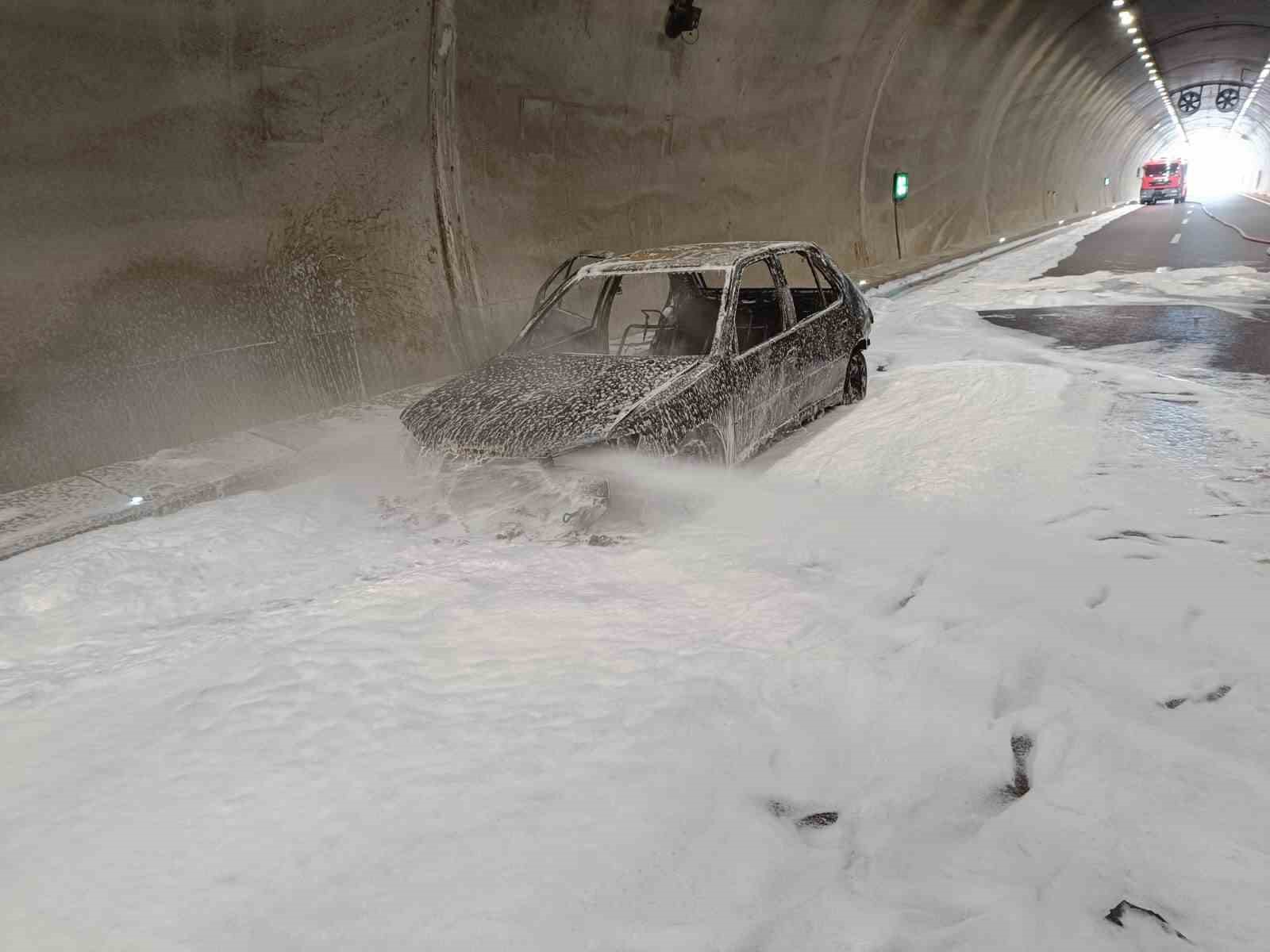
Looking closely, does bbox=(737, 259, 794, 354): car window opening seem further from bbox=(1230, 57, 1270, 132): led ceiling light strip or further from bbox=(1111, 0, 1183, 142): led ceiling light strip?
bbox=(1230, 57, 1270, 132): led ceiling light strip

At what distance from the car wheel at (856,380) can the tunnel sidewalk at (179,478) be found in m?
3.60

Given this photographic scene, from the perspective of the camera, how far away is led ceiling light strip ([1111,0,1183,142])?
22.5m

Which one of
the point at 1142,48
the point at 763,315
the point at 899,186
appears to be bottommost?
the point at 763,315

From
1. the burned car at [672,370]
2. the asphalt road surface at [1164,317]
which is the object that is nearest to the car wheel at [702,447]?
the burned car at [672,370]

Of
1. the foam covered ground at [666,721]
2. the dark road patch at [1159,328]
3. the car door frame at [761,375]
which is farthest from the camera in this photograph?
the dark road patch at [1159,328]

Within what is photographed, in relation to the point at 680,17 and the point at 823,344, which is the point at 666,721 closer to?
the point at 823,344

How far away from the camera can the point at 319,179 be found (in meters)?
7.07

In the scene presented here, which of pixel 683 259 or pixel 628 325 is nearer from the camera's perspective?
pixel 683 259

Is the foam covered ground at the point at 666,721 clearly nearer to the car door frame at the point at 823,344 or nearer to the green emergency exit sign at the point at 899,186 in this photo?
the car door frame at the point at 823,344

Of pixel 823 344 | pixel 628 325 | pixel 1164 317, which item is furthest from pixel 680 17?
pixel 1164 317

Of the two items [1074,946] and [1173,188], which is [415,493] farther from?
[1173,188]

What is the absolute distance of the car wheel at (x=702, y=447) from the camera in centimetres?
471

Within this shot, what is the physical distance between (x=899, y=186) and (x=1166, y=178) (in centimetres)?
4894

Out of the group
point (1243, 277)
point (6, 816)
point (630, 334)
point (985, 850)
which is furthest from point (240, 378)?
point (1243, 277)
